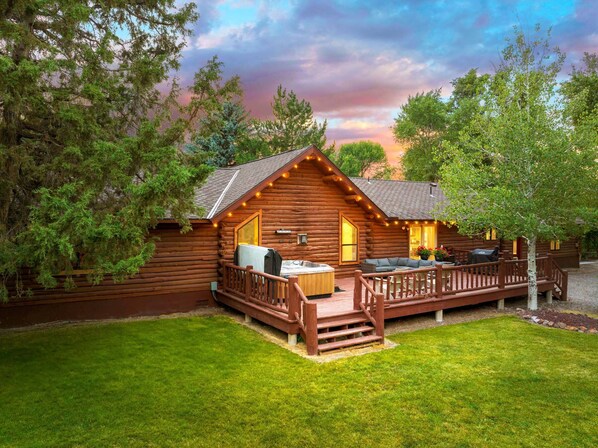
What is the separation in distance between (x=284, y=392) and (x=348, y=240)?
30.9 feet

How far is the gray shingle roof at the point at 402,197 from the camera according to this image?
17344mm

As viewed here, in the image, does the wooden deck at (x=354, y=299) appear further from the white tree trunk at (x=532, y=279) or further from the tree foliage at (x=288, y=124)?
the tree foliage at (x=288, y=124)

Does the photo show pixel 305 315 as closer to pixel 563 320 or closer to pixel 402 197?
pixel 563 320

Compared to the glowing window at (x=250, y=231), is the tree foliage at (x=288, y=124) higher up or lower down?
higher up

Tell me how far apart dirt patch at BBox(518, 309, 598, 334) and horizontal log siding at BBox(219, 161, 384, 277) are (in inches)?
234

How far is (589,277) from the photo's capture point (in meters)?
20.7

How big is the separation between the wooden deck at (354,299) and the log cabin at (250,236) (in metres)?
0.44

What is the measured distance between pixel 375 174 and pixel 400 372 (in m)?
53.8

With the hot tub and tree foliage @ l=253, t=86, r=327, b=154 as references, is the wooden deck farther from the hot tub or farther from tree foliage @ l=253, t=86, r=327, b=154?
tree foliage @ l=253, t=86, r=327, b=154

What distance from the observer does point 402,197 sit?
19906 mm

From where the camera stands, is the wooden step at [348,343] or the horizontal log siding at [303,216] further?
the horizontal log siding at [303,216]

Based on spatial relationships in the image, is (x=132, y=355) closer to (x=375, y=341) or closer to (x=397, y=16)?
(x=375, y=341)

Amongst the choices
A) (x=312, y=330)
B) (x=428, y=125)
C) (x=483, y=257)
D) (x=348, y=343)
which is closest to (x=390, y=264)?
(x=483, y=257)

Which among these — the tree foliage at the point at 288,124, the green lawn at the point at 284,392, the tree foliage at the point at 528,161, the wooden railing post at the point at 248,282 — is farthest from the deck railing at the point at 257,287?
the tree foliage at the point at 288,124
